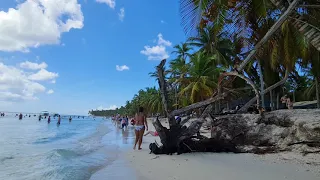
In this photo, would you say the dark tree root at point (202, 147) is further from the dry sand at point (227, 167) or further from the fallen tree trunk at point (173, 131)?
the dry sand at point (227, 167)

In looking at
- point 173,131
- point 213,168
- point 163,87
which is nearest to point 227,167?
point 213,168

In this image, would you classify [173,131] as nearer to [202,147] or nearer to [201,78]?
[202,147]

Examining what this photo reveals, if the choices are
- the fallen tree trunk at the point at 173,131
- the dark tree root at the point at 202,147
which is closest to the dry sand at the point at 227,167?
the dark tree root at the point at 202,147

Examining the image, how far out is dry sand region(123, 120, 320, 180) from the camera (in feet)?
18.4

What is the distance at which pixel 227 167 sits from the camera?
258 inches

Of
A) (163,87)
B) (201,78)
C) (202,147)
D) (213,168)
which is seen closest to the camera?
(213,168)

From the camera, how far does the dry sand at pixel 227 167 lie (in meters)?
5.62

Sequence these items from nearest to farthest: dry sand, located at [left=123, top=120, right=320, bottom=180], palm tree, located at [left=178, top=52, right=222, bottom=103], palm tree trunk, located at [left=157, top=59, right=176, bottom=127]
→ dry sand, located at [left=123, top=120, right=320, bottom=180]
palm tree trunk, located at [left=157, top=59, right=176, bottom=127]
palm tree, located at [left=178, top=52, right=222, bottom=103]

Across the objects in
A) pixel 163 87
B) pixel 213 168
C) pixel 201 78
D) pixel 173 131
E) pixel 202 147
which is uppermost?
pixel 201 78

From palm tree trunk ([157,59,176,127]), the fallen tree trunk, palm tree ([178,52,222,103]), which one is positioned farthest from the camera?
palm tree ([178,52,222,103])

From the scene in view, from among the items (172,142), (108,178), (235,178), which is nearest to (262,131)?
(172,142)

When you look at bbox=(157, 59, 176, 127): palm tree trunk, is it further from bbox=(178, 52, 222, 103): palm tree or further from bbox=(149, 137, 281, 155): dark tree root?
bbox=(178, 52, 222, 103): palm tree

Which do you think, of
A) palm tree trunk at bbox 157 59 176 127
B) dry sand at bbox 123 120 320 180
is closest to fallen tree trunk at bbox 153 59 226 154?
palm tree trunk at bbox 157 59 176 127

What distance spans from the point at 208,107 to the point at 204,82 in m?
15.0
